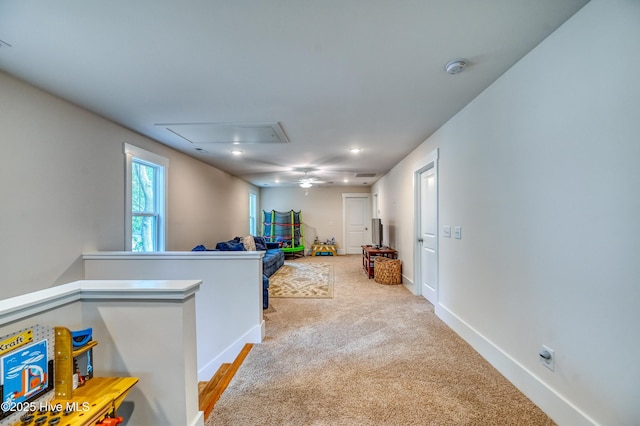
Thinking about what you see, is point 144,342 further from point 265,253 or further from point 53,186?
point 265,253

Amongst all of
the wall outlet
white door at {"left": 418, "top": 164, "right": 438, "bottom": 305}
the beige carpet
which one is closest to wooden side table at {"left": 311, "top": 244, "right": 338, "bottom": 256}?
white door at {"left": 418, "top": 164, "right": 438, "bottom": 305}

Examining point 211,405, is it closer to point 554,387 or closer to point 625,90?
point 554,387

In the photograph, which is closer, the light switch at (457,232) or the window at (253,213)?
the light switch at (457,232)

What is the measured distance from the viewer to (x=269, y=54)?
1.77 m

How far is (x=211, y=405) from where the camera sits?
1742 millimetres

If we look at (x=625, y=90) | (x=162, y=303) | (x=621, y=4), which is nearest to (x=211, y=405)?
(x=162, y=303)

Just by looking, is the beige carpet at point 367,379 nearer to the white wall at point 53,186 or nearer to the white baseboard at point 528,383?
the white baseboard at point 528,383

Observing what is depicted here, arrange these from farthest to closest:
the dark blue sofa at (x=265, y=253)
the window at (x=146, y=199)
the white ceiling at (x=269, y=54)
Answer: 1. the dark blue sofa at (x=265, y=253)
2. the window at (x=146, y=199)
3. the white ceiling at (x=269, y=54)

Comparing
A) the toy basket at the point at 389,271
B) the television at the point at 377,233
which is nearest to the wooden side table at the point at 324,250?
the television at the point at 377,233

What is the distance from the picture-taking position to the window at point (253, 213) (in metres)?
8.23

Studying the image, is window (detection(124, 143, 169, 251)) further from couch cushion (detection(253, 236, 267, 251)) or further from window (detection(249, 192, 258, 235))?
window (detection(249, 192, 258, 235))

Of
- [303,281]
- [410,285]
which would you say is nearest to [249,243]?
[303,281]

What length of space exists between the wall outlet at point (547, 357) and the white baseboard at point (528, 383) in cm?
13

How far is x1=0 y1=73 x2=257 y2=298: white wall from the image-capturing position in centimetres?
201
